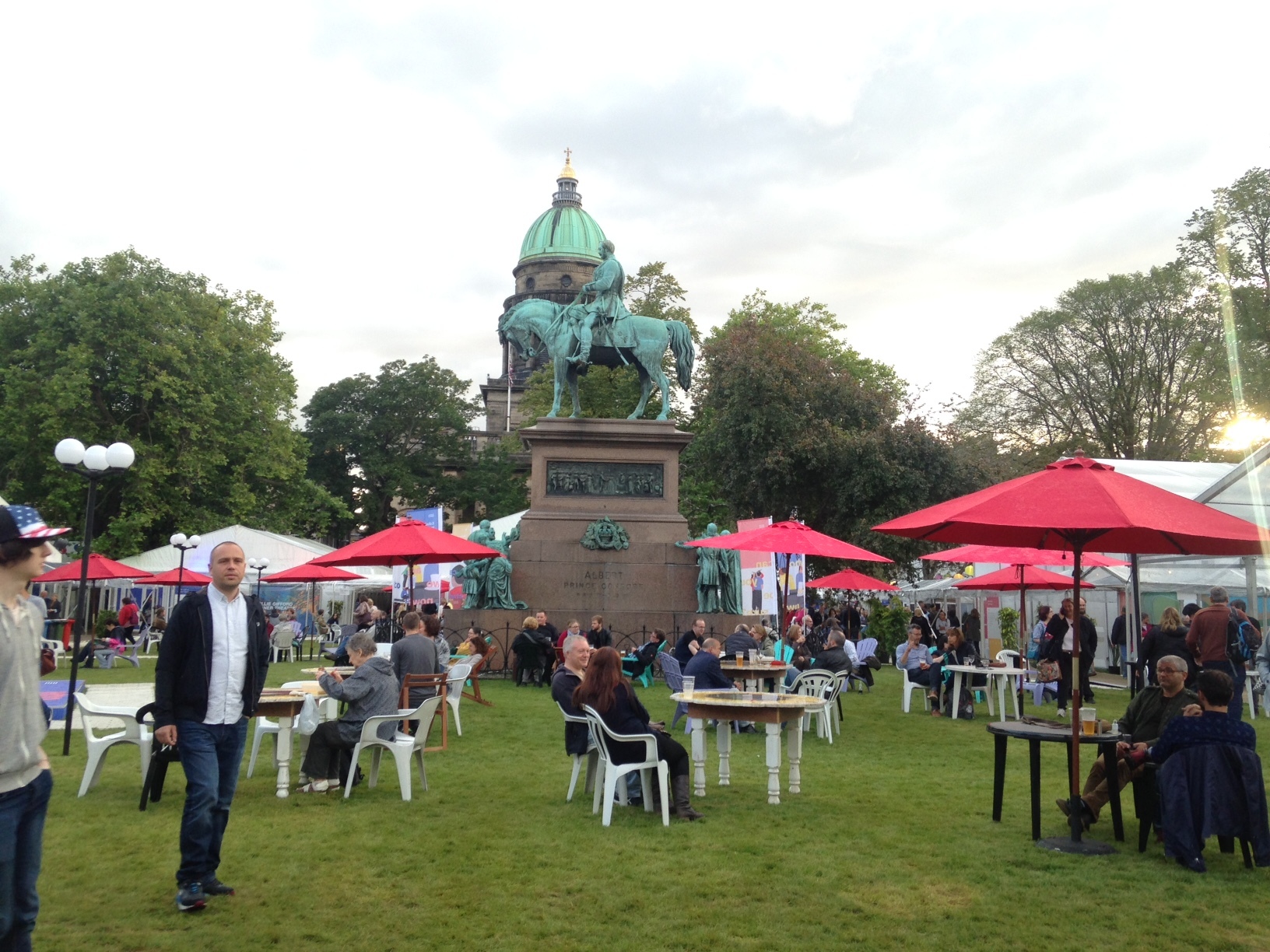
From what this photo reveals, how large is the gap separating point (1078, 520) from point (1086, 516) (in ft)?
0.24

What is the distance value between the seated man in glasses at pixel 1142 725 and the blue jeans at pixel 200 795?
530 centimetres

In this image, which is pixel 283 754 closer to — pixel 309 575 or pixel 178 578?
pixel 309 575

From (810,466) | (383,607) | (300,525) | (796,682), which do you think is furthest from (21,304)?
(796,682)

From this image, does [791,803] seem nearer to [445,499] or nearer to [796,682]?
[796,682]

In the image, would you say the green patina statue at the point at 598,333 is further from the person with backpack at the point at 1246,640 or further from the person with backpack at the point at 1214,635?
the person with backpack at the point at 1214,635

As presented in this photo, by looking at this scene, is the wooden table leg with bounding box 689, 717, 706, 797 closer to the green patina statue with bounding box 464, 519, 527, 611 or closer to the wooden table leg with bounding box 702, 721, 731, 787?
the wooden table leg with bounding box 702, 721, 731, 787

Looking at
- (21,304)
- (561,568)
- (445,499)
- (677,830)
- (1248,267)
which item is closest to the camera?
(677,830)

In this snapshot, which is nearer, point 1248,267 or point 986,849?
point 986,849

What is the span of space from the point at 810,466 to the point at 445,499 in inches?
1155

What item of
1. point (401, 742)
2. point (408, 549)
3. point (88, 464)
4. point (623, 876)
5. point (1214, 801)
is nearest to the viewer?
point (623, 876)

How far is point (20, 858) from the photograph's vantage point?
376 centimetres

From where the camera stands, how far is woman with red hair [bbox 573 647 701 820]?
7730 millimetres

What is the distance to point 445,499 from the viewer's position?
6019 centimetres

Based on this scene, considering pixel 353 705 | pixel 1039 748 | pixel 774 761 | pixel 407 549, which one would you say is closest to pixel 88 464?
pixel 407 549
